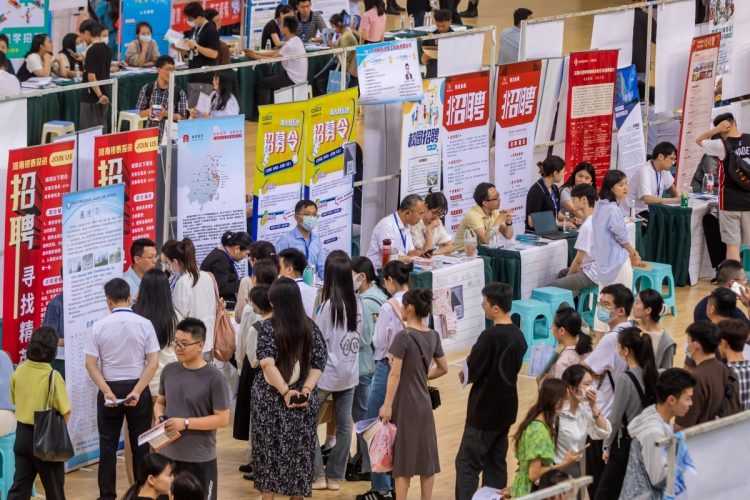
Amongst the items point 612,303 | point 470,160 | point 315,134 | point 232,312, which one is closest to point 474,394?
point 612,303

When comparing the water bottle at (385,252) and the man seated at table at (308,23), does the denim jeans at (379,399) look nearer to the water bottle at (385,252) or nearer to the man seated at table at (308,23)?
the water bottle at (385,252)

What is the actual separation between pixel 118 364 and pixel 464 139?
4.90 meters

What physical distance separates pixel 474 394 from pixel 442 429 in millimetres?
1975

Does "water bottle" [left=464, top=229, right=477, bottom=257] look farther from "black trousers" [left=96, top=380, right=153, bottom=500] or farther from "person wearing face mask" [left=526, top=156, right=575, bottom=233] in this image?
Answer: "black trousers" [left=96, top=380, right=153, bottom=500]

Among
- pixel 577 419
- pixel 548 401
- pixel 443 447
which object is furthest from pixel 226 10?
pixel 548 401

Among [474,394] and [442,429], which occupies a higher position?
[474,394]

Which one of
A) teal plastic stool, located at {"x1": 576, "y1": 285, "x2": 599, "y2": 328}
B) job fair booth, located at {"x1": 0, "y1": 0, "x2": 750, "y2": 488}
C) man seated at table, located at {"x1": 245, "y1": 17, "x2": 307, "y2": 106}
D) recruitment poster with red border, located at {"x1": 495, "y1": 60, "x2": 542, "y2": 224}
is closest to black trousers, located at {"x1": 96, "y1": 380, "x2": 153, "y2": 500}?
job fair booth, located at {"x1": 0, "y1": 0, "x2": 750, "y2": 488}

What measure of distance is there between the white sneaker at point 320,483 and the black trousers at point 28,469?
149 centimetres

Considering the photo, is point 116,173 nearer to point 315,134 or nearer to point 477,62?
point 315,134

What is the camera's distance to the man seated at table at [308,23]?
18438mm

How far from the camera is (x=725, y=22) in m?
14.5

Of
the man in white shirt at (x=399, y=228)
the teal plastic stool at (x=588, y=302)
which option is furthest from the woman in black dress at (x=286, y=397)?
the teal plastic stool at (x=588, y=302)

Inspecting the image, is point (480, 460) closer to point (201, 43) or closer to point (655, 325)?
point (655, 325)

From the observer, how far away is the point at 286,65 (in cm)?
1753
